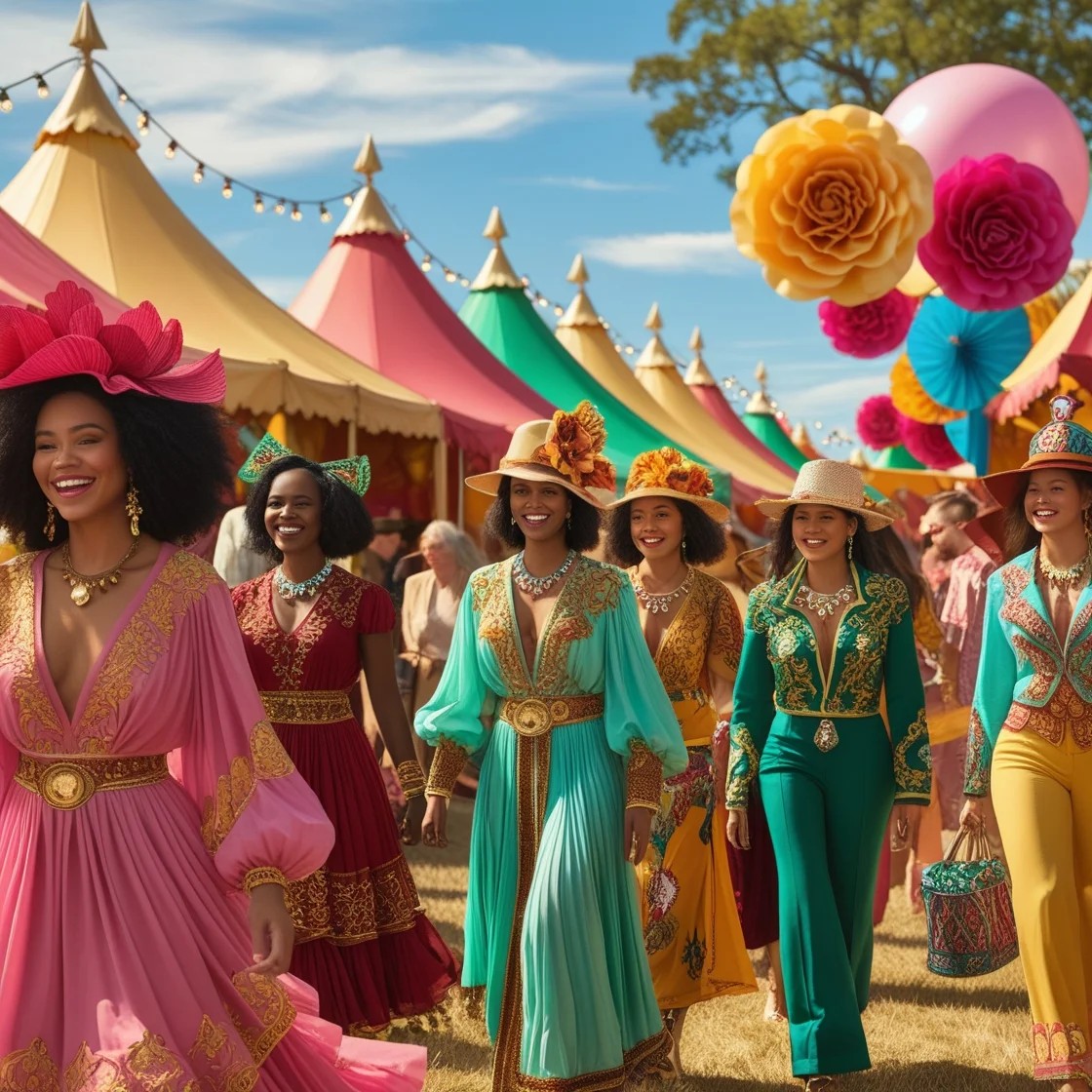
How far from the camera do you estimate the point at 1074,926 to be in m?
5.55

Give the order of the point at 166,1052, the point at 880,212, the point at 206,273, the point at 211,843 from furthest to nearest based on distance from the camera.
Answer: the point at 206,273 → the point at 880,212 → the point at 211,843 → the point at 166,1052

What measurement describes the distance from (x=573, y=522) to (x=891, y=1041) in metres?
2.56

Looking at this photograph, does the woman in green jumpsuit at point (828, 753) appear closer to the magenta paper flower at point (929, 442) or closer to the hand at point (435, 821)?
the hand at point (435, 821)

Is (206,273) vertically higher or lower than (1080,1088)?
higher

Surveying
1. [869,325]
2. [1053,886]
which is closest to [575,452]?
[1053,886]

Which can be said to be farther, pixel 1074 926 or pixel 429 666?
pixel 429 666

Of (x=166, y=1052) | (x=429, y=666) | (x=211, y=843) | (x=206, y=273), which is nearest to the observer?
(x=166, y=1052)

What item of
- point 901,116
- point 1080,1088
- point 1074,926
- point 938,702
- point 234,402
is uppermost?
point 901,116

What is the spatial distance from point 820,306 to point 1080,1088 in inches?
209

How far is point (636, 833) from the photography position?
5.28 meters

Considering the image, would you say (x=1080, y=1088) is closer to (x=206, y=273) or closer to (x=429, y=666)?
(x=429, y=666)

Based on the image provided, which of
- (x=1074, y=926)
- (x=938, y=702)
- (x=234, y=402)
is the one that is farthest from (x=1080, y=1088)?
(x=234, y=402)

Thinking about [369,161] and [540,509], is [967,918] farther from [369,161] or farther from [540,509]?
[369,161]

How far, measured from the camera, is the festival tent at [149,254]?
12055 mm
